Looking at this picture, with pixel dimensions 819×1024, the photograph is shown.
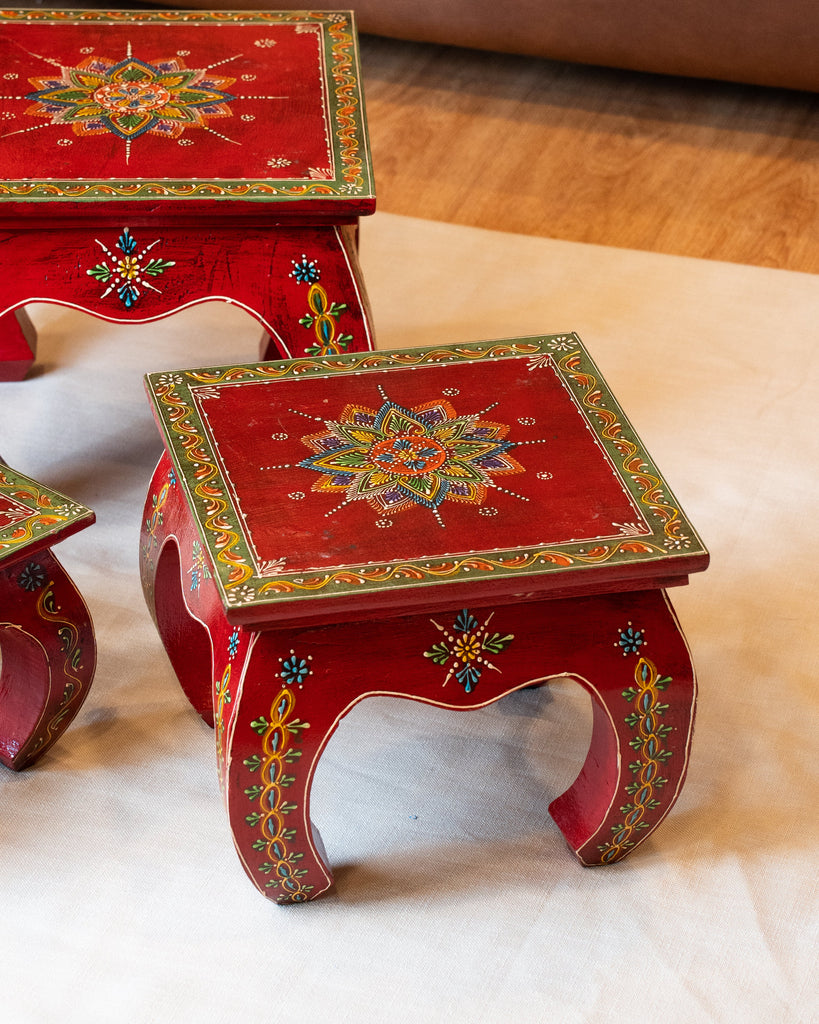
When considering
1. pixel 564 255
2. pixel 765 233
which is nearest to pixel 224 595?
pixel 564 255

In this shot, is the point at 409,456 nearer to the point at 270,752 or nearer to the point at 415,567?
the point at 415,567

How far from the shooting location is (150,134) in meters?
1.35

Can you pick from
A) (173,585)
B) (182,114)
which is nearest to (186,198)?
(182,114)

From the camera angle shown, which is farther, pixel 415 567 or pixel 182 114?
pixel 182 114

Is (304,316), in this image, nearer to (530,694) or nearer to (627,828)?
(530,694)

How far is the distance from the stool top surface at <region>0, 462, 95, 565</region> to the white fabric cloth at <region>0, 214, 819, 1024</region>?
0.24 m

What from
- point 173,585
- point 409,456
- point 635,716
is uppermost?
point 409,456

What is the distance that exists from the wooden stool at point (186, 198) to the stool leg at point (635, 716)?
51cm

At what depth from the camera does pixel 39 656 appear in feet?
3.56

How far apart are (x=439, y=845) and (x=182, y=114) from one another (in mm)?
828

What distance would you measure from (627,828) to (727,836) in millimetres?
124

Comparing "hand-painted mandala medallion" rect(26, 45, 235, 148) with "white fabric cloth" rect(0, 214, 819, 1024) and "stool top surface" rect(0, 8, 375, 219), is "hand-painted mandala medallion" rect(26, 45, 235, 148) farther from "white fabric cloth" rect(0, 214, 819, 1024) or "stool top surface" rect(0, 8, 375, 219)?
"white fabric cloth" rect(0, 214, 819, 1024)

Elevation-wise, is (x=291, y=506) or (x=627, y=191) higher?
(x=291, y=506)

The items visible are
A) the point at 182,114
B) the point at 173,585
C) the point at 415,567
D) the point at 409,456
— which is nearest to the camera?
the point at 415,567
